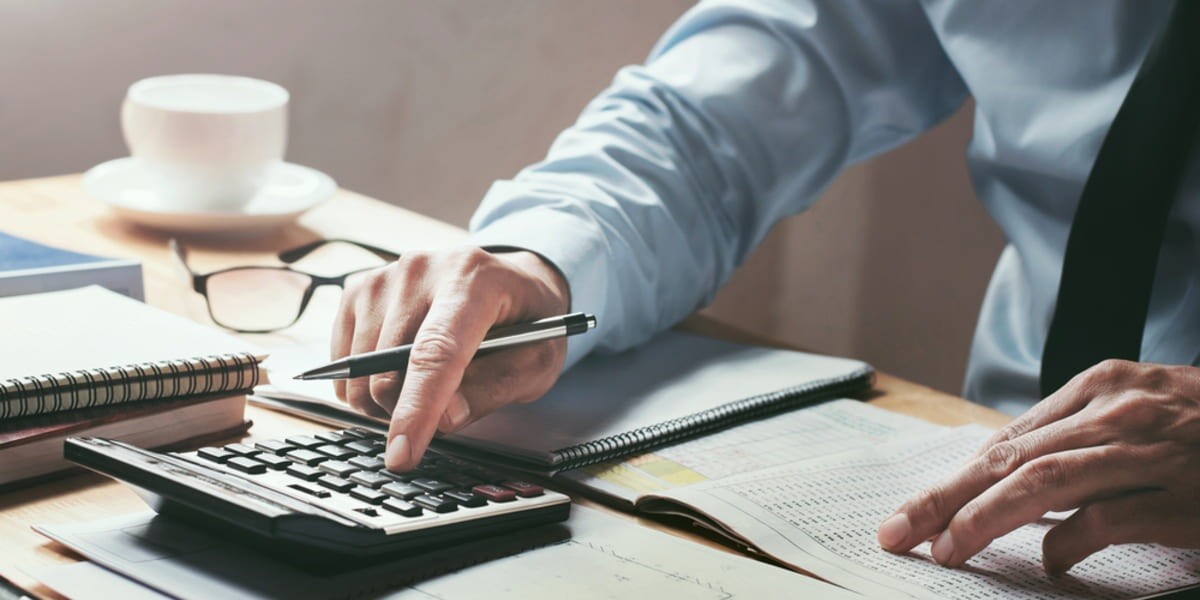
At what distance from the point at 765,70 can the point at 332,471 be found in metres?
0.66

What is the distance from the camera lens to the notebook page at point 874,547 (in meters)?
0.59

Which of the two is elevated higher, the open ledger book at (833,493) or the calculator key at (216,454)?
the calculator key at (216,454)

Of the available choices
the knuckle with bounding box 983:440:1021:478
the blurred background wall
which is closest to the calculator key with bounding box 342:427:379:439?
the knuckle with bounding box 983:440:1021:478

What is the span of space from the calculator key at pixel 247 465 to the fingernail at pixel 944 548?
0.33 m

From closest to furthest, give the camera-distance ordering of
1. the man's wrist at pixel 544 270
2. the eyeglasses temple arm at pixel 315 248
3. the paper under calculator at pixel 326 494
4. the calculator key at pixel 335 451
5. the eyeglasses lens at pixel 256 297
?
the paper under calculator at pixel 326 494
the calculator key at pixel 335 451
the man's wrist at pixel 544 270
the eyeglasses lens at pixel 256 297
the eyeglasses temple arm at pixel 315 248

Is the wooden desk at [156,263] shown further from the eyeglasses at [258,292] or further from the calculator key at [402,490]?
the calculator key at [402,490]

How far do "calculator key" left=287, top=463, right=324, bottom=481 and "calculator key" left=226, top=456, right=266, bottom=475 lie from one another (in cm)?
1

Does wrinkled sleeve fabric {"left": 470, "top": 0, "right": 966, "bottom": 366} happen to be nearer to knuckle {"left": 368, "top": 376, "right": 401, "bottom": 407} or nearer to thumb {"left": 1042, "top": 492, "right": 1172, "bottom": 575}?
knuckle {"left": 368, "top": 376, "right": 401, "bottom": 407}

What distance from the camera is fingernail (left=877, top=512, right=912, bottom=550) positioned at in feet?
2.06

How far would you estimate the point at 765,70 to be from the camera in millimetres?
1145

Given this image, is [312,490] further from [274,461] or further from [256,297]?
[256,297]

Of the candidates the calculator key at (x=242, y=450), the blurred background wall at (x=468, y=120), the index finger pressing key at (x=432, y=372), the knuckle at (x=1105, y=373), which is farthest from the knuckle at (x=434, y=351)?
the blurred background wall at (x=468, y=120)

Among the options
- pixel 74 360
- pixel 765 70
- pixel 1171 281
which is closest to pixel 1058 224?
pixel 1171 281

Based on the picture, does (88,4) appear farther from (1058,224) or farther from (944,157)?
(944,157)
